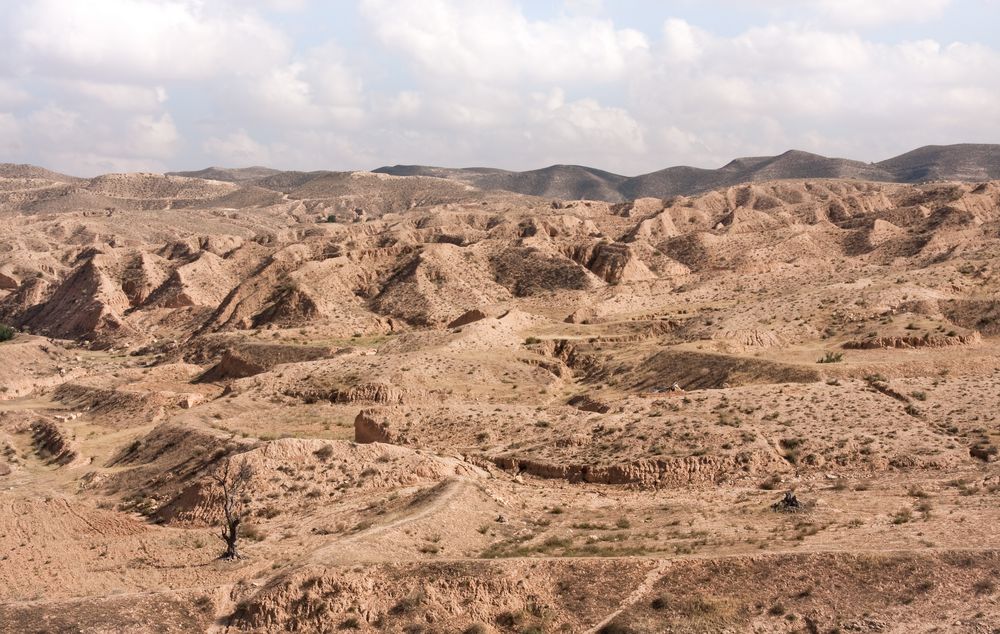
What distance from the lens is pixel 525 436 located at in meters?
26.5

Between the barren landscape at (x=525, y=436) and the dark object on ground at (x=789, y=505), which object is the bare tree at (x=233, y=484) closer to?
the barren landscape at (x=525, y=436)

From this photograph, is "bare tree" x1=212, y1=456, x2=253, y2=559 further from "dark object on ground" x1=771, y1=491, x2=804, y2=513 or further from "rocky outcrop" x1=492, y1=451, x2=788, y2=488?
"dark object on ground" x1=771, y1=491, x2=804, y2=513

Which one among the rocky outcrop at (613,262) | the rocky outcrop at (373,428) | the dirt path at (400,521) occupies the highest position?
the rocky outcrop at (613,262)

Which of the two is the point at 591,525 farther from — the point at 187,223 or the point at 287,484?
the point at 187,223

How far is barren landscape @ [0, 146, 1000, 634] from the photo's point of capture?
15023 millimetres

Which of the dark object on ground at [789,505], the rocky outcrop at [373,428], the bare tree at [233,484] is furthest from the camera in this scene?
the rocky outcrop at [373,428]

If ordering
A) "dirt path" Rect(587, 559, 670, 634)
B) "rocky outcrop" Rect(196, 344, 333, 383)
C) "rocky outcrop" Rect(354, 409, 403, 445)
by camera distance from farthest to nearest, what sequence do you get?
"rocky outcrop" Rect(196, 344, 333, 383) < "rocky outcrop" Rect(354, 409, 403, 445) < "dirt path" Rect(587, 559, 670, 634)

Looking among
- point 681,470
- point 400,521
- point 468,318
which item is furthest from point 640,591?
point 468,318

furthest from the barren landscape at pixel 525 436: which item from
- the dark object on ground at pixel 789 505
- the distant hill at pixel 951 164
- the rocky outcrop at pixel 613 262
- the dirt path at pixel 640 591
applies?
the distant hill at pixel 951 164

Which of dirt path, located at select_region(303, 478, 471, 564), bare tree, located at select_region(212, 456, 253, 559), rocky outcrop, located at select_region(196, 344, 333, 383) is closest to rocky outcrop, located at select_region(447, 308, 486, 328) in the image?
rocky outcrop, located at select_region(196, 344, 333, 383)

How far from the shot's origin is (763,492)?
2139 centimetres

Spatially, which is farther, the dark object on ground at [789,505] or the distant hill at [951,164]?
the distant hill at [951,164]

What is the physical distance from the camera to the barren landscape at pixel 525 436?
15.0 metres

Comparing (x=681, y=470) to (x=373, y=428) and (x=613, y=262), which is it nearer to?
(x=373, y=428)
